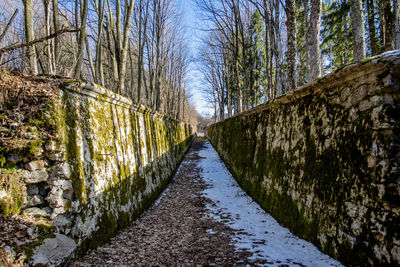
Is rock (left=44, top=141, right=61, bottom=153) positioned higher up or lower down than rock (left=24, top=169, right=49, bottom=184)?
higher up

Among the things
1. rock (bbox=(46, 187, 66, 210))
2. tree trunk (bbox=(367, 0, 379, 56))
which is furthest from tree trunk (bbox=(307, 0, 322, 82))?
tree trunk (bbox=(367, 0, 379, 56))

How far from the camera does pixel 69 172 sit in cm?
A: 282

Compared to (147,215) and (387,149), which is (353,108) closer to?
(387,149)

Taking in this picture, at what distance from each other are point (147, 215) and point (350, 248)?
3836mm

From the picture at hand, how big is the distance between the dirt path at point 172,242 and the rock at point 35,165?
4.10 ft

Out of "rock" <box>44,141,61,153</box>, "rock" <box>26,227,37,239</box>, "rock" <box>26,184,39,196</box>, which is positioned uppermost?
"rock" <box>44,141,61,153</box>

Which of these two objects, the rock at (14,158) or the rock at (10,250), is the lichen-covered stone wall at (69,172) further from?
the rock at (10,250)

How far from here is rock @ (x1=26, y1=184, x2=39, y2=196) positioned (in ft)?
8.59

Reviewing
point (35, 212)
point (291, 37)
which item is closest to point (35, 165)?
point (35, 212)

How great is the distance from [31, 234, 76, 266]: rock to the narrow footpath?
0.21 m

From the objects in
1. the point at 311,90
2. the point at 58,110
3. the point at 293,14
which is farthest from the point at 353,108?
the point at 293,14

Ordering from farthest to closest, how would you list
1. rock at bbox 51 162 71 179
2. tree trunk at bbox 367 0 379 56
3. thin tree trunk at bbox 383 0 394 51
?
tree trunk at bbox 367 0 379 56, thin tree trunk at bbox 383 0 394 51, rock at bbox 51 162 71 179

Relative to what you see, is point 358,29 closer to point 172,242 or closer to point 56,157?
point 172,242

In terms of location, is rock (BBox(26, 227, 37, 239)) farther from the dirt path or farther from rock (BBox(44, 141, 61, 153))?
rock (BBox(44, 141, 61, 153))
